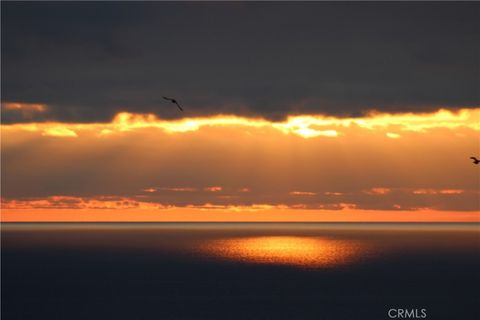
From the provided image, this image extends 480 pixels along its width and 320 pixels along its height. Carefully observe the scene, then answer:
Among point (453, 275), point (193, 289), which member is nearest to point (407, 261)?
point (453, 275)

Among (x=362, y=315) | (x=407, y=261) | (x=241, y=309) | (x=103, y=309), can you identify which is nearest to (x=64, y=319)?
(x=103, y=309)

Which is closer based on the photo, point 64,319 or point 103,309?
point 64,319

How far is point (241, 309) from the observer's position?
10538 cm

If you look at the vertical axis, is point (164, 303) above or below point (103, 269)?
below

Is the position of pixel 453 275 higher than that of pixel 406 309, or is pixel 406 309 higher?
pixel 453 275

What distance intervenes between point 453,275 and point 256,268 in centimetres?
4855

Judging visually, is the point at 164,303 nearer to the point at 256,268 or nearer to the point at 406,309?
the point at 406,309

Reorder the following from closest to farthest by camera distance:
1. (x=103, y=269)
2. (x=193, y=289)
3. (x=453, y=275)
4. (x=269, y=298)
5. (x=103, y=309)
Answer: (x=103, y=309) → (x=269, y=298) → (x=193, y=289) → (x=453, y=275) → (x=103, y=269)

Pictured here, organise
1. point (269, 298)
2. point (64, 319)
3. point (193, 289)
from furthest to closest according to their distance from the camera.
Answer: point (193, 289) → point (269, 298) → point (64, 319)

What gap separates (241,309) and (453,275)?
66338mm

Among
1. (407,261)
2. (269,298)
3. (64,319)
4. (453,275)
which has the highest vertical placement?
(407,261)

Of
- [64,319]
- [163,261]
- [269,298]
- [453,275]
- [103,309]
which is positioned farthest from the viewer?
[163,261]

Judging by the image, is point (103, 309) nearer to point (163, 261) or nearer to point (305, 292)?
point (305, 292)

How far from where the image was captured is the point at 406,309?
106750 mm
